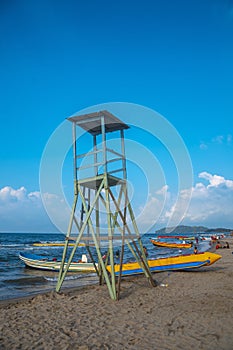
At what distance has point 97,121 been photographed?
35.4ft

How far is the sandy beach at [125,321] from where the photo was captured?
6234 mm

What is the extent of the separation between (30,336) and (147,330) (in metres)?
2.61

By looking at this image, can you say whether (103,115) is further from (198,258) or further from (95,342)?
(198,258)

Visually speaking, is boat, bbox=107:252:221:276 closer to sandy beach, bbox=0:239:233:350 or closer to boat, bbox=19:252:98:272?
sandy beach, bbox=0:239:233:350

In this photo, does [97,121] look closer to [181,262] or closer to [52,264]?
[181,262]

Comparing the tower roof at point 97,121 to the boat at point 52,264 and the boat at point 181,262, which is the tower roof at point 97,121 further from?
the boat at point 52,264

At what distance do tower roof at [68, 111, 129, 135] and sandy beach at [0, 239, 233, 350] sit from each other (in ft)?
19.7

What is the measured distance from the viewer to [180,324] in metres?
Answer: 7.31

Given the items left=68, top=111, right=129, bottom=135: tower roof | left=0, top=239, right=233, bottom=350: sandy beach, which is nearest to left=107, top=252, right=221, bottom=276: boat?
left=0, top=239, right=233, bottom=350: sandy beach

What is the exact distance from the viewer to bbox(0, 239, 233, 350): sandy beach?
20.5 feet

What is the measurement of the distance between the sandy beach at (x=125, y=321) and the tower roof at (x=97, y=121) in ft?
19.7

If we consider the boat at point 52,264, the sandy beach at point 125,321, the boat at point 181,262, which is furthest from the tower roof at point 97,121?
the boat at point 52,264

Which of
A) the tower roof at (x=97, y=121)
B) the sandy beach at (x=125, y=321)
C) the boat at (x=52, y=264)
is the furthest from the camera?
the boat at (x=52, y=264)

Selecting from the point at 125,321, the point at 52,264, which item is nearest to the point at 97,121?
the point at 125,321
